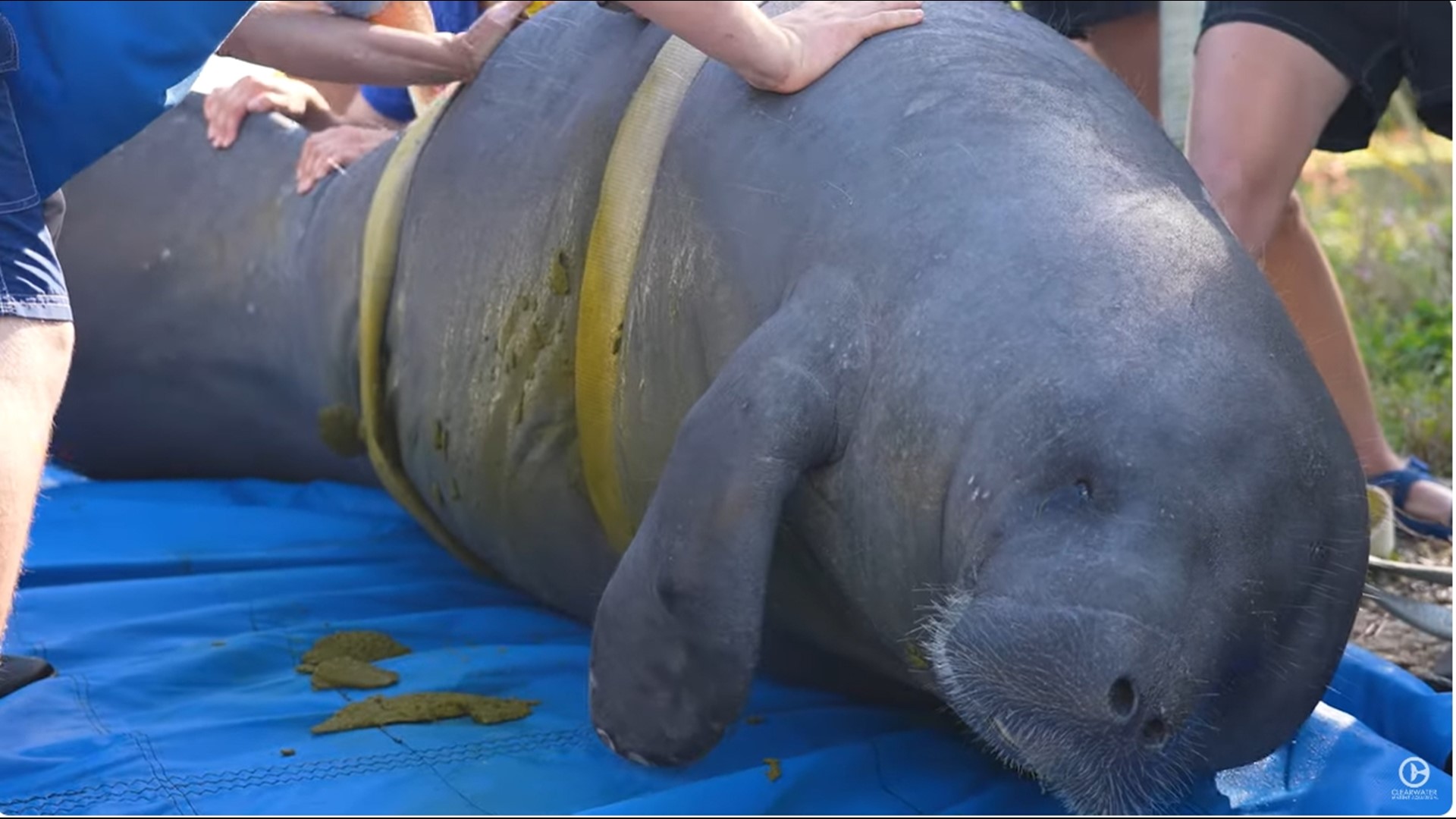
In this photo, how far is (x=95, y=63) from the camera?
2490 millimetres

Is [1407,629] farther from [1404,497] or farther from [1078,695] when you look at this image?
[1078,695]

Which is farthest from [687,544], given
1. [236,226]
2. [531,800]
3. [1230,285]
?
[236,226]

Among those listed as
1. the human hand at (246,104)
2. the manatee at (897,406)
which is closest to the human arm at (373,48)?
the manatee at (897,406)

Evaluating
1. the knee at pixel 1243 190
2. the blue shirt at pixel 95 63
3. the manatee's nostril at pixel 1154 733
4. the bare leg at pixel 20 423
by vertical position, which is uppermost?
the blue shirt at pixel 95 63

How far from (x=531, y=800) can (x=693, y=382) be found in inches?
26.6

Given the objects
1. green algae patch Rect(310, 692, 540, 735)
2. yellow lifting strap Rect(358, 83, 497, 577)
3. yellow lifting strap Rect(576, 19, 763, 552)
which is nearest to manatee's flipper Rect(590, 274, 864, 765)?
green algae patch Rect(310, 692, 540, 735)

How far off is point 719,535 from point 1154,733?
59cm

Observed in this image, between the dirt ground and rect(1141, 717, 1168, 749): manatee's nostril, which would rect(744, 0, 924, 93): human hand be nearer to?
rect(1141, 717, 1168, 749): manatee's nostril

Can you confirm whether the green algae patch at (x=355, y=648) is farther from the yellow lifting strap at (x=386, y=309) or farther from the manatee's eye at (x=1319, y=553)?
the manatee's eye at (x=1319, y=553)

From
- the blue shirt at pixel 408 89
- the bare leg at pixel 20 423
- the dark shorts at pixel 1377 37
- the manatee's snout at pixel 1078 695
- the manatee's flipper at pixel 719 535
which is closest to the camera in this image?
the manatee's snout at pixel 1078 695

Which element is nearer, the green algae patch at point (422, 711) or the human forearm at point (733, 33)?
the human forearm at point (733, 33)

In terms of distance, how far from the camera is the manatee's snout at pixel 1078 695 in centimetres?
201

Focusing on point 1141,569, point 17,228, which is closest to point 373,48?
point 17,228

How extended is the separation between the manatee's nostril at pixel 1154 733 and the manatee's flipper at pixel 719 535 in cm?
50
